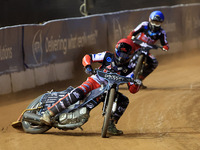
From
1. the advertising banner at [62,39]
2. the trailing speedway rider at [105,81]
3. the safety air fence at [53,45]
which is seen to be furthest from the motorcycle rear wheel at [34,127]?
the advertising banner at [62,39]

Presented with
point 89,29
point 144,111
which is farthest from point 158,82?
point 144,111

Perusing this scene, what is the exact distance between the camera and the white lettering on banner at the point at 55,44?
12.6 metres

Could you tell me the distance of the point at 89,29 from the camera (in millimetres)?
14148

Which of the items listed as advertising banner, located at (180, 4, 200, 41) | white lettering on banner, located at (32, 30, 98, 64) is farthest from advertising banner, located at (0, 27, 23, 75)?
advertising banner, located at (180, 4, 200, 41)

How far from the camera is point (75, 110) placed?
7.59 m

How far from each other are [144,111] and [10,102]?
355 centimetres

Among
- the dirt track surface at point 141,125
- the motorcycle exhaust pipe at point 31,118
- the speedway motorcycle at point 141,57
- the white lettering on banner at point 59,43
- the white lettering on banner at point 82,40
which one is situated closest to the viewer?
the dirt track surface at point 141,125

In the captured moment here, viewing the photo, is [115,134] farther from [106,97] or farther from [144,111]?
[144,111]

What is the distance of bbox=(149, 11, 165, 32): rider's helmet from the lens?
40.3 feet

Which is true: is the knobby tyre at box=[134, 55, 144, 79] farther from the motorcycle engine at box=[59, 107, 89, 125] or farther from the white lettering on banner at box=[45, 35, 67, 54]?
the motorcycle engine at box=[59, 107, 89, 125]

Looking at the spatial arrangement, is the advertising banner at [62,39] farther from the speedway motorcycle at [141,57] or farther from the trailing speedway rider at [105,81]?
the trailing speedway rider at [105,81]

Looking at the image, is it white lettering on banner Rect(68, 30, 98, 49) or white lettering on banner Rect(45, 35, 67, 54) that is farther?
white lettering on banner Rect(68, 30, 98, 49)

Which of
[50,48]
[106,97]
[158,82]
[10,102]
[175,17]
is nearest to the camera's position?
[106,97]

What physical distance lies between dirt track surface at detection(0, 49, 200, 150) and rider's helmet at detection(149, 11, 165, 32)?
67.1 inches
